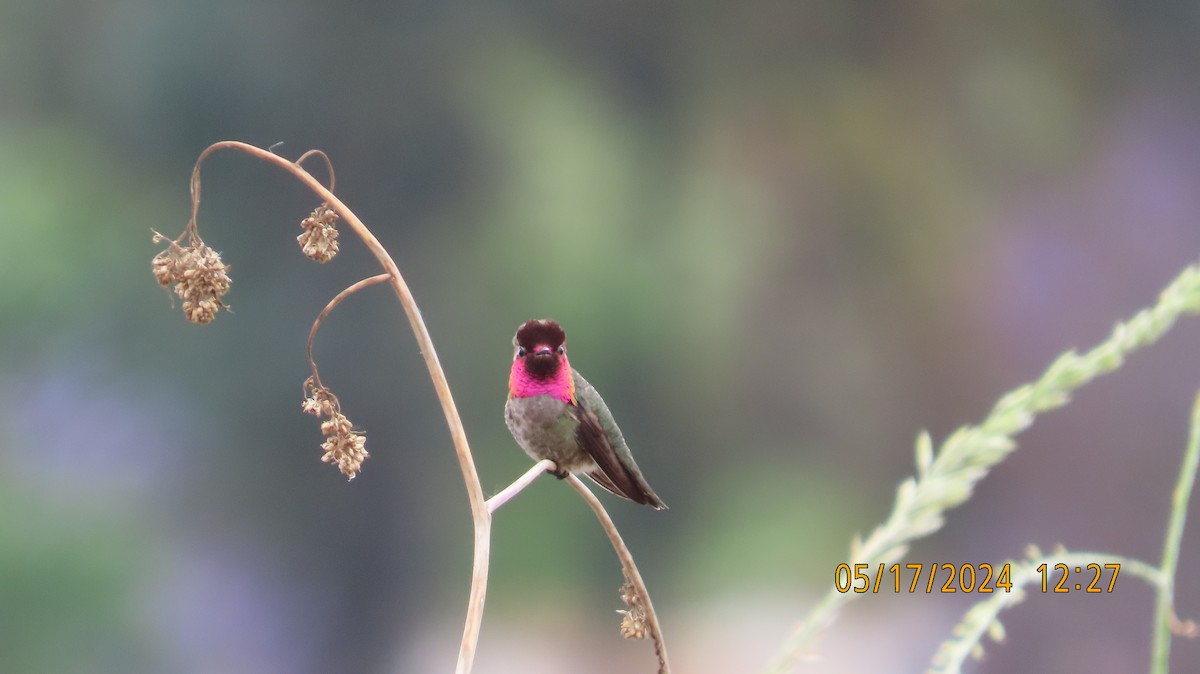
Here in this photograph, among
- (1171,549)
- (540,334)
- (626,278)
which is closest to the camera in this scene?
(1171,549)

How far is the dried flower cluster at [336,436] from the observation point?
0.99ft

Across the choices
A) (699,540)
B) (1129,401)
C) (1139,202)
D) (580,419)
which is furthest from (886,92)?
→ (580,419)

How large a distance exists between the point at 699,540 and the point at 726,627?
143mm

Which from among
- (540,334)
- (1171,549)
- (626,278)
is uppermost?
(626,278)

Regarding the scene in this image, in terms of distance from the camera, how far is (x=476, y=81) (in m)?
1.81

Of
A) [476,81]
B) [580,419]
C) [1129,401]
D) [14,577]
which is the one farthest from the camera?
[476,81]

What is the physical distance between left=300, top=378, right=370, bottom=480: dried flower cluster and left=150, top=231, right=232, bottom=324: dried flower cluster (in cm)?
4


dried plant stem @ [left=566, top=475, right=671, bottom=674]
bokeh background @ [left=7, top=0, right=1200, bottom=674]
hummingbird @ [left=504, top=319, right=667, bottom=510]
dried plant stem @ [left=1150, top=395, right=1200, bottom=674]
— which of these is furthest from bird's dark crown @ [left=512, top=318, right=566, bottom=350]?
bokeh background @ [left=7, top=0, right=1200, bottom=674]

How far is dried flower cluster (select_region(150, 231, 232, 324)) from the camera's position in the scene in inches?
12.1

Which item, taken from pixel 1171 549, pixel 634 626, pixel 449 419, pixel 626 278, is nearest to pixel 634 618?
pixel 634 626

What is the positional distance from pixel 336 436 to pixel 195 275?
6 centimetres

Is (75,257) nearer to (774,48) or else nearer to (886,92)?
(774,48)

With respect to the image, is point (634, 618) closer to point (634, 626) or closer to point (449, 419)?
point (634, 626)

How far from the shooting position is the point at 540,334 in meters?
0.50
